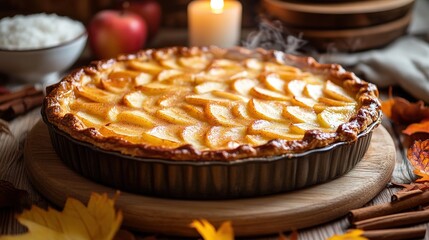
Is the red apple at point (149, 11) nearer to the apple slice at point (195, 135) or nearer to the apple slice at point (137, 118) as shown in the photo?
the apple slice at point (137, 118)

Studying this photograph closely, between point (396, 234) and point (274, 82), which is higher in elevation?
point (274, 82)

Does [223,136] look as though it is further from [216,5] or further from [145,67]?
[216,5]

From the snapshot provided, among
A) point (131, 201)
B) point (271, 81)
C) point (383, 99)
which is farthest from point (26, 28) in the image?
point (383, 99)

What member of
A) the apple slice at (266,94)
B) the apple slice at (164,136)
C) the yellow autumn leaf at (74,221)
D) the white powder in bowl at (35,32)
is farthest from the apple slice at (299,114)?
the white powder in bowl at (35,32)

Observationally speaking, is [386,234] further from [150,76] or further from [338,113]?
[150,76]

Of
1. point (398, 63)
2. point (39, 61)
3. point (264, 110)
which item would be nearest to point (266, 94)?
point (264, 110)
